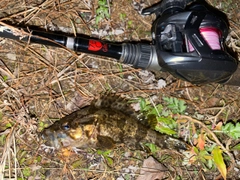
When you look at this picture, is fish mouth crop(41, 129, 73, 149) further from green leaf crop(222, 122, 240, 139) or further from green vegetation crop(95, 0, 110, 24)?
green leaf crop(222, 122, 240, 139)

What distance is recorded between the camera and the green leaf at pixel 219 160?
309 cm

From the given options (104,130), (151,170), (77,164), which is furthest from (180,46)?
(77,164)

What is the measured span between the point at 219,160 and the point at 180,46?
128 cm

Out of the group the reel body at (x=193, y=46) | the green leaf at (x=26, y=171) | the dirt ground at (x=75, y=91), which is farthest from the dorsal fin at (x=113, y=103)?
the green leaf at (x=26, y=171)

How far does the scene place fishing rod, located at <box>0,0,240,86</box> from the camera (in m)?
2.38

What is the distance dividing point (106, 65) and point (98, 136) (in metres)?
0.73

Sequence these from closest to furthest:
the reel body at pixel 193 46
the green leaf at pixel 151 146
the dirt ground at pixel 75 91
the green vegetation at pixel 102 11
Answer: the reel body at pixel 193 46 < the dirt ground at pixel 75 91 < the green leaf at pixel 151 146 < the green vegetation at pixel 102 11

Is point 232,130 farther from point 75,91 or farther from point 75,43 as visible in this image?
point 75,43

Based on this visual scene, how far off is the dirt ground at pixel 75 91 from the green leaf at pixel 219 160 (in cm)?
6

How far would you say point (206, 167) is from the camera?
3.20 metres

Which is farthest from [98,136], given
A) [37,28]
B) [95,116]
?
[37,28]

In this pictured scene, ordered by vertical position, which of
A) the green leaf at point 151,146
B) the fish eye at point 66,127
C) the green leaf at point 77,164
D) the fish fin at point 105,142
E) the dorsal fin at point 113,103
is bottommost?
the green leaf at point 77,164

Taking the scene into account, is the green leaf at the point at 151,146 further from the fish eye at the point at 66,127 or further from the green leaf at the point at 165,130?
the fish eye at the point at 66,127

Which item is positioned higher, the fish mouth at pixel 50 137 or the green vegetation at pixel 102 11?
the green vegetation at pixel 102 11
